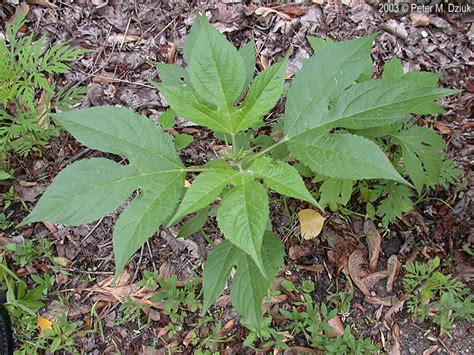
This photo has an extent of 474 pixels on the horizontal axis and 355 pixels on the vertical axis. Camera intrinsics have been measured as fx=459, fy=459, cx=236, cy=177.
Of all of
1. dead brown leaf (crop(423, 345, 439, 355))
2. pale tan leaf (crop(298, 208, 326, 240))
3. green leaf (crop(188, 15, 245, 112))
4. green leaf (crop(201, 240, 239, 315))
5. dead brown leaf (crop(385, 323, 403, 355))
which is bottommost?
dead brown leaf (crop(423, 345, 439, 355))

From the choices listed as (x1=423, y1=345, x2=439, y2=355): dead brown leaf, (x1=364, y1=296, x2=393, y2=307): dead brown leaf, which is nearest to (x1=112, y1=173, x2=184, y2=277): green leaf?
(x1=364, y1=296, x2=393, y2=307): dead brown leaf

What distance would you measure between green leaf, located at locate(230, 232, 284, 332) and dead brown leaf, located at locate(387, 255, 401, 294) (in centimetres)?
129

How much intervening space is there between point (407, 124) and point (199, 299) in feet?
5.67

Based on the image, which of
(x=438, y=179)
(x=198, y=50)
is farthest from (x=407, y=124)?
(x=198, y=50)

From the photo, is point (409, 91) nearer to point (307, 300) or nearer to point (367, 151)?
point (367, 151)

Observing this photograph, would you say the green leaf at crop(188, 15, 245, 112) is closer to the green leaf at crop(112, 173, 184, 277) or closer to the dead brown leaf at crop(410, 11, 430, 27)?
the green leaf at crop(112, 173, 184, 277)

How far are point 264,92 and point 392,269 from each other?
1.90 m

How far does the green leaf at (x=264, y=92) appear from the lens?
177 cm

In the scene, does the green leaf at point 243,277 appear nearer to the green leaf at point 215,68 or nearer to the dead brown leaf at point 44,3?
the green leaf at point 215,68

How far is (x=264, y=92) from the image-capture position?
5.89ft

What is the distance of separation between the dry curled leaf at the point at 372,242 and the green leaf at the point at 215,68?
5.88ft

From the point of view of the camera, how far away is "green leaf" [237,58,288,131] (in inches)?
69.9

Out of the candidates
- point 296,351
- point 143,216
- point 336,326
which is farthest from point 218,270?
point 336,326

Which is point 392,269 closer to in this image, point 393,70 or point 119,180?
point 393,70
